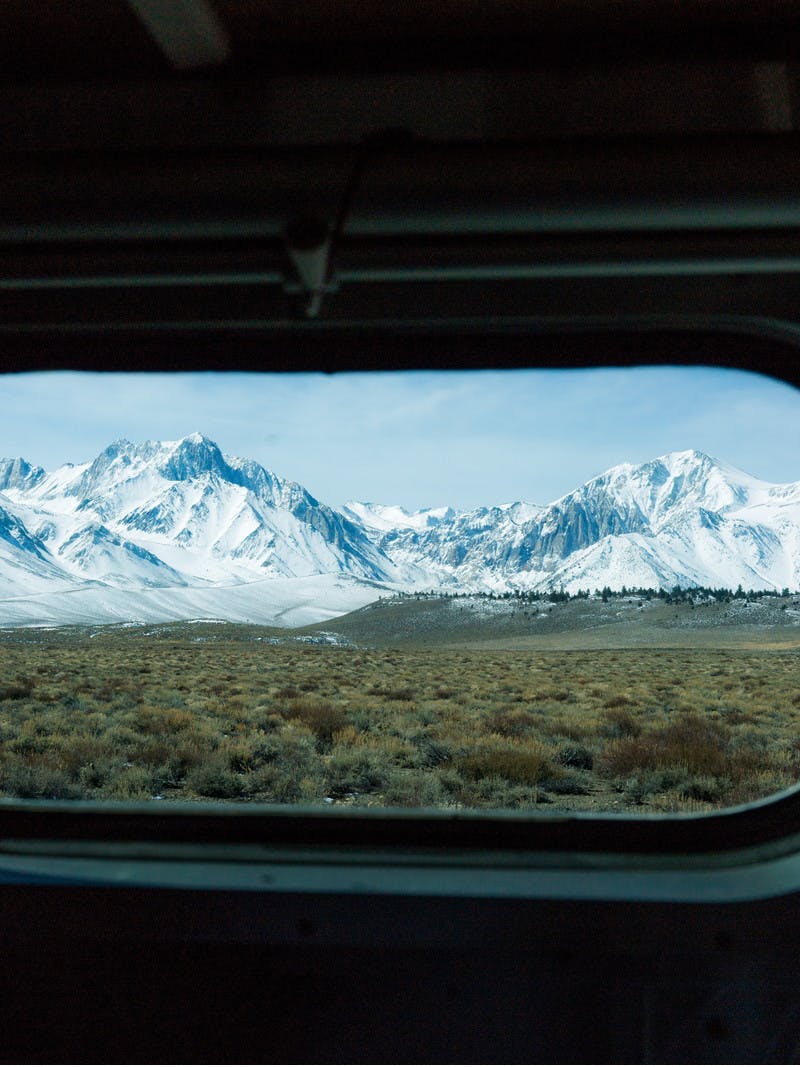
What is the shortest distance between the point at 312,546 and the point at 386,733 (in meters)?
6.04

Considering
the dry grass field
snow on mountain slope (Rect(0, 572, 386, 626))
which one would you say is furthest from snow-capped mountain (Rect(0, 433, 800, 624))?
the dry grass field

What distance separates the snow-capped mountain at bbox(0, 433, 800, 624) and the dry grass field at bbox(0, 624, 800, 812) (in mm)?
755

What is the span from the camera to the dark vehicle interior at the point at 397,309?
1.41 m

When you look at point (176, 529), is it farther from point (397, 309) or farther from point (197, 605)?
point (397, 309)

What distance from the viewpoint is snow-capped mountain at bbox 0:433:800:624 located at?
5.77 metres

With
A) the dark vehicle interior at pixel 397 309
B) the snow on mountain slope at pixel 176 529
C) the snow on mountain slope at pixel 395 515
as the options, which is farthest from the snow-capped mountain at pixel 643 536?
the dark vehicle interior at pixel 397 309

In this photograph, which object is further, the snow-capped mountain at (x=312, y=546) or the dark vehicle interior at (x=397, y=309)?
the snow-capped mountain at (x=312, y=546)

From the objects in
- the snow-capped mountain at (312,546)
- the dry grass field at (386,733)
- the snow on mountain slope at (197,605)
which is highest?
the snow-capped mountain at (312,546)

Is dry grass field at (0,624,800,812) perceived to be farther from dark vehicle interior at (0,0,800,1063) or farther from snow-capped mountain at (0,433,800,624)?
snow-capped mountain at (0,433,800,624)

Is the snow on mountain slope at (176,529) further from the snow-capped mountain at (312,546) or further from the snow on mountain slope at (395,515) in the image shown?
the snow on mountain slope at (395,515)

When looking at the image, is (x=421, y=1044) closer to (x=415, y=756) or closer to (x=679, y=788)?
(x=679, y=788)

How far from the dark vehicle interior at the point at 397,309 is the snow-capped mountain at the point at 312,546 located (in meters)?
1.98

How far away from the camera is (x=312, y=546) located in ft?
37.1

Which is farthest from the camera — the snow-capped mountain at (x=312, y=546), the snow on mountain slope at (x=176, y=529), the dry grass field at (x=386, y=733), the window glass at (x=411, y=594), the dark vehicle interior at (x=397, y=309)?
the snow on mountain slope at (x=176, y=529)
